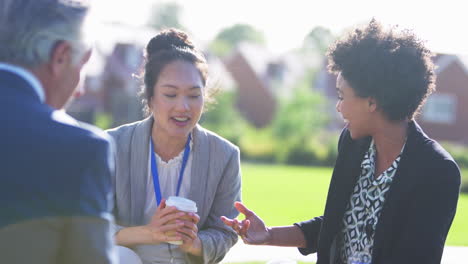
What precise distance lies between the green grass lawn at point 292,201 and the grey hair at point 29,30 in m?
6.97

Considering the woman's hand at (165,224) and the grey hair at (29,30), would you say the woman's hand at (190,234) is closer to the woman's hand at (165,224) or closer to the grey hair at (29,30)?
the woman's hand at (165,224)

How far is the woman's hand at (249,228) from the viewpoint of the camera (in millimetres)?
3709

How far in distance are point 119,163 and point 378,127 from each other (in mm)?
1476

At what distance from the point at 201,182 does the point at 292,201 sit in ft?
39.7

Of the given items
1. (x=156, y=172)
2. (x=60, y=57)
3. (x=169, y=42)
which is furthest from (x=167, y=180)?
(x=60, y=57)

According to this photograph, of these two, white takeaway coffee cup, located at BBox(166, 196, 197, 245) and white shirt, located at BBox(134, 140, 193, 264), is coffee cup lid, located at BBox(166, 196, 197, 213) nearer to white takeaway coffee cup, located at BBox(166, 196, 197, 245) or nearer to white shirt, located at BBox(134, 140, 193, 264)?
white takeaway coffee cup, located at BBox(166, 196, 197, 245)

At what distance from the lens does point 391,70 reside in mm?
3438

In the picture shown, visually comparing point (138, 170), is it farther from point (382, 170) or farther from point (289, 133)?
point (289, 133)

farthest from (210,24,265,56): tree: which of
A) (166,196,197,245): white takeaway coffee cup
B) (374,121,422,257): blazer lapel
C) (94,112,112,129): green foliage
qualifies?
(374,121,422,257): blazer lapel

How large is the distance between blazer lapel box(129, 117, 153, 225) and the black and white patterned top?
1.15m

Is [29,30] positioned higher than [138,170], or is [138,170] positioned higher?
[29,30]

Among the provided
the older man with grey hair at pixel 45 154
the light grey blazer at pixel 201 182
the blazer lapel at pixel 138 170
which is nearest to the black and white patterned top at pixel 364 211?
the light grey blazer at pixel 201 182

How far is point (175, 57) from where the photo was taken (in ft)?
13.1

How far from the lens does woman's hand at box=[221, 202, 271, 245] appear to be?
3.71m
